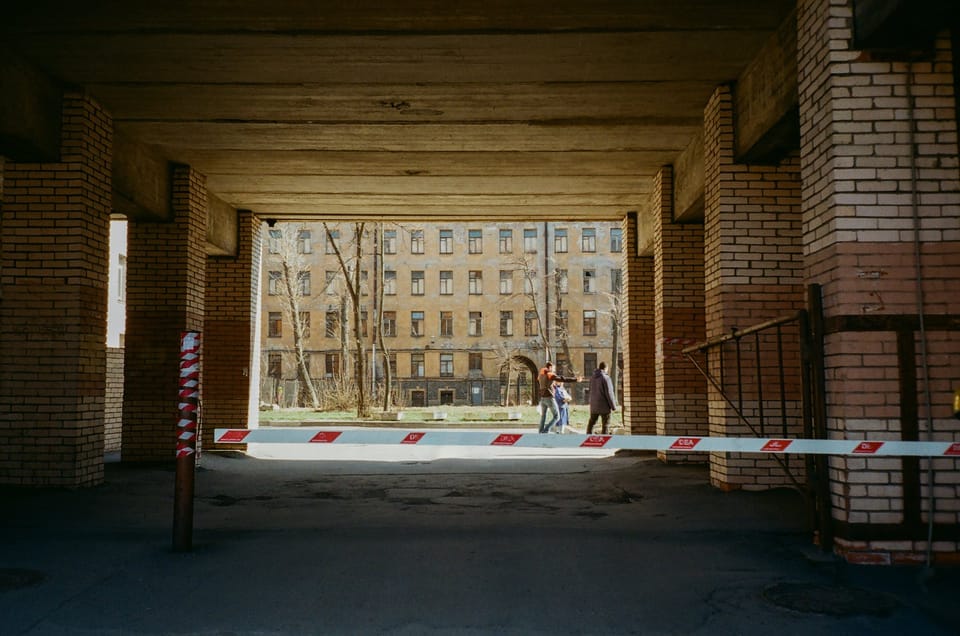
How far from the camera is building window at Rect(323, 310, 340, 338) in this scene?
46562mm

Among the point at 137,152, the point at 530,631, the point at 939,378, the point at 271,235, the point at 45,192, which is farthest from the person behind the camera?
the point at 271,235

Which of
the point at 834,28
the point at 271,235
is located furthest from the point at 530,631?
the point at 271,235

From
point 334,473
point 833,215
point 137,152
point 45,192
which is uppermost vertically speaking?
point 137,152

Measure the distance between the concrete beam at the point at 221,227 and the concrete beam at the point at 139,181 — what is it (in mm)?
1604

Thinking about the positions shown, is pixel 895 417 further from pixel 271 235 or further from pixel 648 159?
pixel 271 235

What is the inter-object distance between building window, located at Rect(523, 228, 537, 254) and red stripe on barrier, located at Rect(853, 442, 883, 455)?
41.1 m

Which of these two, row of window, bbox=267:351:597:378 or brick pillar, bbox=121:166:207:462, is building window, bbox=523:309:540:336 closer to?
row of window, bbox=267:351:597:378

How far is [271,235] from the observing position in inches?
1650

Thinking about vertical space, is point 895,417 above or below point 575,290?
below

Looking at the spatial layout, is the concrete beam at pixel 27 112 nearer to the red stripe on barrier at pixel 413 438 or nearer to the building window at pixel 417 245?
the red stripe on barrier at pixel 413 438

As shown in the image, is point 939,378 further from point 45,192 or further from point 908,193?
point 45,192

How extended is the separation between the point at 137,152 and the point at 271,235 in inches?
1280

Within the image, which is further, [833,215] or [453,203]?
[453,203]

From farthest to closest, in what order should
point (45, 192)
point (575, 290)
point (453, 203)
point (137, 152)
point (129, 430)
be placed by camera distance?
point (575, 290) → point (453, 203) → point (129, 430) → point (137, 152) → point (45, 192)
